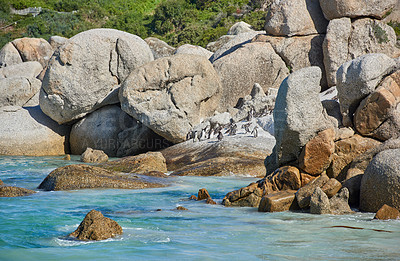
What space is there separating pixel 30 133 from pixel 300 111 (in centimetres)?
1545

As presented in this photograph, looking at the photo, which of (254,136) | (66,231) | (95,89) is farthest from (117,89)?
(66,231)

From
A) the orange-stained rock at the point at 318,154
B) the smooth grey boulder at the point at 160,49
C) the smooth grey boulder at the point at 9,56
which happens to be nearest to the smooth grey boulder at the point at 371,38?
the orange-stained rock at the point at 318,154

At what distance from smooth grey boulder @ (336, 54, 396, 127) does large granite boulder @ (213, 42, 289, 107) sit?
10.8m

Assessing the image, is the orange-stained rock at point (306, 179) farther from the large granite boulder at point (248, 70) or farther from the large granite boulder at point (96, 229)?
the large granite boulder at point (248, 70)

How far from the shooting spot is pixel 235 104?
22.8 metres

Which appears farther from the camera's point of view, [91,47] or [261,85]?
[261,85]

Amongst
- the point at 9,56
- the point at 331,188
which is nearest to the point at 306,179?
the point at 331,188

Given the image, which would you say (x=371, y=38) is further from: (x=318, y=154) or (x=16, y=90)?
(x=16, y=90)

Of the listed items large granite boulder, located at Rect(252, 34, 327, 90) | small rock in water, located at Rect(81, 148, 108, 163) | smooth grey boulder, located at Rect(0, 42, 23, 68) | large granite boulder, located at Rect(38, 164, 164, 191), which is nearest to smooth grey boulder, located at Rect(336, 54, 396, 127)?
large granite boulder, located at Rect(38, 164, 164, 191)

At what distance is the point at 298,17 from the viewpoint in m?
21.9

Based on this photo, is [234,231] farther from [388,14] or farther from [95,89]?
[388,14]

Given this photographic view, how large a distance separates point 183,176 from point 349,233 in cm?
805

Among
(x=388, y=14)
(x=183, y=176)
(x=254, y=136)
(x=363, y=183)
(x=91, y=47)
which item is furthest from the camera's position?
(x=388, y=14)

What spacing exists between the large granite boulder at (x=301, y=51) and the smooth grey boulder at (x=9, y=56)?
18.9 metres
